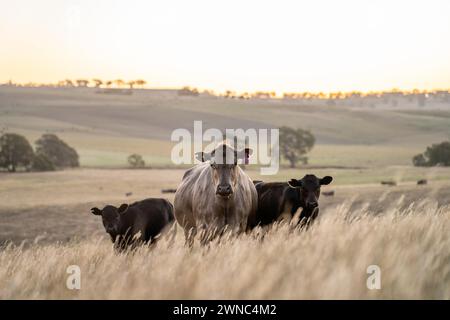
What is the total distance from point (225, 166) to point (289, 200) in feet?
8.60

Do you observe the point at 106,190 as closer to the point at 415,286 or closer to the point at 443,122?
the point at 415,286

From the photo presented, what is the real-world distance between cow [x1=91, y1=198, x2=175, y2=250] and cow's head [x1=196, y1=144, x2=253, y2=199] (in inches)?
162

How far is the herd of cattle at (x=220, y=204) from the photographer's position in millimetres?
10672

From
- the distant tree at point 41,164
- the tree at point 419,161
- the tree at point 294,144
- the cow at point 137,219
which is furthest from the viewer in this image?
the tree at point 294,144

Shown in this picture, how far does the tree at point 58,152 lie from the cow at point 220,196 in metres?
71.7

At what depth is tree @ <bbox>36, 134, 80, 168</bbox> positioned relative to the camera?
82312 mm

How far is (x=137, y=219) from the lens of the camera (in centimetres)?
1485

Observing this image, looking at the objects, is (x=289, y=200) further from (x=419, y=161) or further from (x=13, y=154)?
(x=419, y=161)

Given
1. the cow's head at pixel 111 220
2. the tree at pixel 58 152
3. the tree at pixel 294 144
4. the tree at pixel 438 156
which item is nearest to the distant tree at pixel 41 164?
the tree at pixel 58 152

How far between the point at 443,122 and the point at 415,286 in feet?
492

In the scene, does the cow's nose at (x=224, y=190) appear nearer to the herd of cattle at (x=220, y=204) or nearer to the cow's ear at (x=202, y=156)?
the herd of cattle at (x=220, y=204)

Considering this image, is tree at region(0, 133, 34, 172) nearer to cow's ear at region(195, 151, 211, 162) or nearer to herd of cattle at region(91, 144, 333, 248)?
herd of cattle at region(91, 144, 333, 248)

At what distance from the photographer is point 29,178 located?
65.9m

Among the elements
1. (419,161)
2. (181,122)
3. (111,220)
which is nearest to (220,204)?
(111,220)
